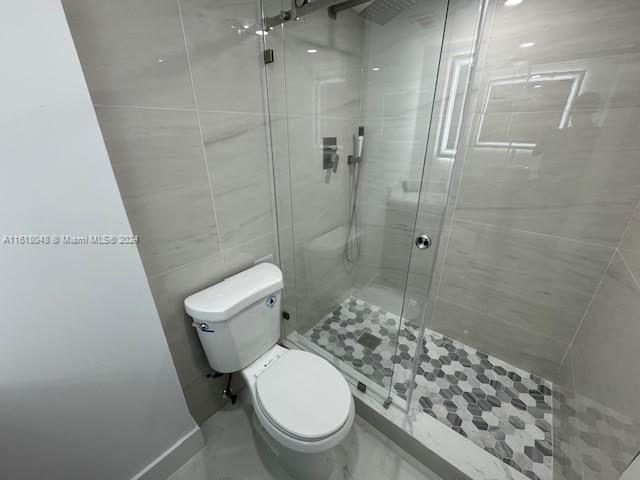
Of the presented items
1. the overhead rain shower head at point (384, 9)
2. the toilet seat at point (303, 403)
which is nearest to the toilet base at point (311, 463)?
the toilet seat at point (303, 403)

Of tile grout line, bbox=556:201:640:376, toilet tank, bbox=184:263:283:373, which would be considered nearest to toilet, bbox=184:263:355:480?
toilet tank, bbox=184:263:283:373

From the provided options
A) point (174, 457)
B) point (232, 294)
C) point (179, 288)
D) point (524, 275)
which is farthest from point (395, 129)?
point (174, 457)

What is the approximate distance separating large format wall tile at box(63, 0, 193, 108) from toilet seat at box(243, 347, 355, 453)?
115 centimetres

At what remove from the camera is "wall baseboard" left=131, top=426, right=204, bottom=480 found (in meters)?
1.10

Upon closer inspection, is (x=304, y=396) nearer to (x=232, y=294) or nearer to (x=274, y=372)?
(x=274, y=372)

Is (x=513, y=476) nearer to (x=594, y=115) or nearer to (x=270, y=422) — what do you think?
(x=270, y=422)

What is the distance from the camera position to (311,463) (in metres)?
1.07

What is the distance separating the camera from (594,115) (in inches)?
44.5

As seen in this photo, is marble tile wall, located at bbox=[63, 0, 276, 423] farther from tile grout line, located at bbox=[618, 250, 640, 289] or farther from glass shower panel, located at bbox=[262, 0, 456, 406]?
tile grout line, located at bbox=[618, 250, 640, 289]

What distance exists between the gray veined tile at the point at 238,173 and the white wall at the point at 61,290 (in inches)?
16.2

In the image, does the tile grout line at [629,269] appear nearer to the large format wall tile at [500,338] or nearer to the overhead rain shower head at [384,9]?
the large format wall tile at [500,338]

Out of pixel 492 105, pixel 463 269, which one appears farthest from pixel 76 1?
pixel 463 269

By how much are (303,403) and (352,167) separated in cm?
141

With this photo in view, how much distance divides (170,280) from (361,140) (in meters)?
1.40
